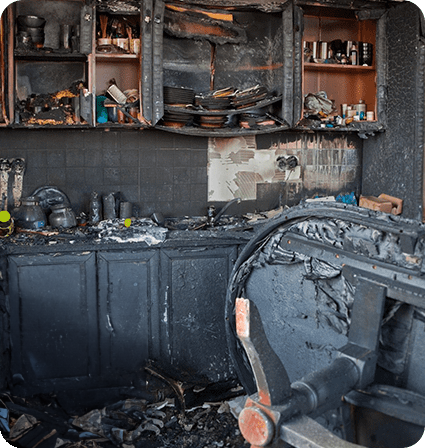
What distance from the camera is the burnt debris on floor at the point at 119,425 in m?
3.11

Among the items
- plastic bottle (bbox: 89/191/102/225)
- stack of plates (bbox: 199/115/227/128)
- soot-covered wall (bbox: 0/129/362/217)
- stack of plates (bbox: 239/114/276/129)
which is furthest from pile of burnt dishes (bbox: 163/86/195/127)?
plastic bottle (bbox: 89/191/102/225)

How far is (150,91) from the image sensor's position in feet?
12.9

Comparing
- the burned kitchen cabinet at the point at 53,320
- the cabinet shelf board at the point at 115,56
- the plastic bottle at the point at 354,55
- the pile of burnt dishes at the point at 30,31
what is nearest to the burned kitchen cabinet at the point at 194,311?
the burned kitchen cabinet at the point at 53,320

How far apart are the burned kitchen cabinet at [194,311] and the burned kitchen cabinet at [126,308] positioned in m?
0.08

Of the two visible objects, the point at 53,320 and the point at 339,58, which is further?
the point at 339,58

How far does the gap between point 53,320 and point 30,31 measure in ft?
6.71

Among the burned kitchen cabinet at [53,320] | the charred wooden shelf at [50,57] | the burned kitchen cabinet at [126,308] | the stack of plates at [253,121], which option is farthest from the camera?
the stack of plates at [253,121]

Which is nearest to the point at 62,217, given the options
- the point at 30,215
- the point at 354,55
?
the point at 30,215

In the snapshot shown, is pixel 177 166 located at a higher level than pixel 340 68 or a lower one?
lower

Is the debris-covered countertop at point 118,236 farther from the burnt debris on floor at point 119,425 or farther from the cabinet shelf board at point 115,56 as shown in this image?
the cabinet shelf board at point 115,56

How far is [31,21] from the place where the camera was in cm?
383

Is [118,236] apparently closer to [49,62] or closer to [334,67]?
[49,62]

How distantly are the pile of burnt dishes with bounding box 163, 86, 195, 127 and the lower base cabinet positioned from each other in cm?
102

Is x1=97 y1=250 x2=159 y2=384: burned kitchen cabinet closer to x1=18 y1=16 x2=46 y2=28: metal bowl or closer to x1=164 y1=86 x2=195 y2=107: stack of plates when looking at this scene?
x1=164 y1=86 x2=195 y2=107: stack of plates
